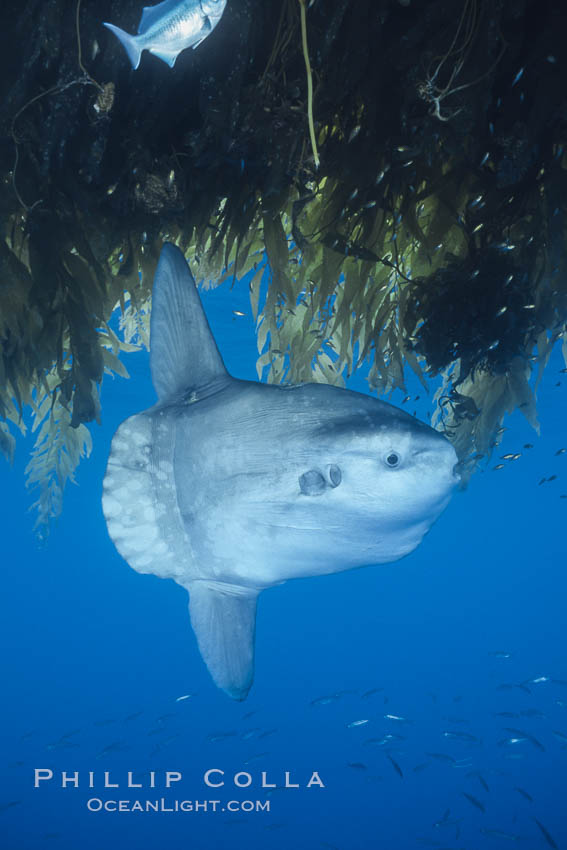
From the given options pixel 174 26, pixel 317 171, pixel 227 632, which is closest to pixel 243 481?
pixel 227 632

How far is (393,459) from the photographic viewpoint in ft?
4.53

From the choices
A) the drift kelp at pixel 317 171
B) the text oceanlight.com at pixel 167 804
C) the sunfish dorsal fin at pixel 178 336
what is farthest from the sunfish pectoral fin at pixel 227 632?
the text oceanlight.com at pixel 167 804

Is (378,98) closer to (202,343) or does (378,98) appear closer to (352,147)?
(352,147)

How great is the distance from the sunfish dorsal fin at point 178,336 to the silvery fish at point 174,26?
580 millimetres

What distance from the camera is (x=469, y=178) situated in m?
2.81

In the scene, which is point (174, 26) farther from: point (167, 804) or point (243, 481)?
point (167, 804)

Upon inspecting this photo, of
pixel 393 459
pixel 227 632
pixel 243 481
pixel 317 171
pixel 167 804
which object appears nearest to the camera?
pixel 393 459

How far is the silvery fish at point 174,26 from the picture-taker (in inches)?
56.4

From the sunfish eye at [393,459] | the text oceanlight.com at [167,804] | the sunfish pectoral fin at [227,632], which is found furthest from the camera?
the text oceanlight.com at [167,804]

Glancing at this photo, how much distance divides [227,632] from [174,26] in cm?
199

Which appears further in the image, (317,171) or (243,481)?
(317,171)

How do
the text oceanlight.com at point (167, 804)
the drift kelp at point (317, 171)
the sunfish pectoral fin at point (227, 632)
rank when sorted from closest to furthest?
the sunfish pectoral fin at point (227, 632) → the drift kelp at point (317, 171) → the text oceanlight.com at point (167, 804)

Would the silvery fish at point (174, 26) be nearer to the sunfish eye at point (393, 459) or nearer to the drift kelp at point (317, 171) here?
the drift kelp at point (317, 171)

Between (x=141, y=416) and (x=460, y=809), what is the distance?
46.2 m
